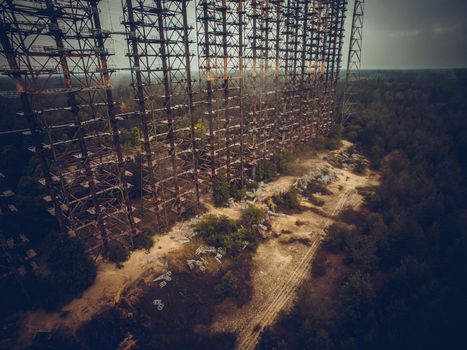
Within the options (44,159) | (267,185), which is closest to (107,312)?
(44,159)

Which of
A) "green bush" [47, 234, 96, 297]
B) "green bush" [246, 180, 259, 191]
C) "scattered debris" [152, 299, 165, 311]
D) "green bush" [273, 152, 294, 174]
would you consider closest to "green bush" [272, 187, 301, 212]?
"green bush" [246, 180, 259, 191]

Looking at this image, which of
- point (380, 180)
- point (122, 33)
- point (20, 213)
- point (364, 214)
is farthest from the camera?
point (380, 180)

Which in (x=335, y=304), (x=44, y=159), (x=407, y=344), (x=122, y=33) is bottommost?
(x=335, y=304)

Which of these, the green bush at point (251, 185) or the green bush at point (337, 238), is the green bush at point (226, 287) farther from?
the green bush at point (251, 185)

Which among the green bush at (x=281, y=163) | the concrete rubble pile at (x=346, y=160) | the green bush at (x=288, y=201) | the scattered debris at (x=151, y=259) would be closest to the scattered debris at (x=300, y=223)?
the green bush at (x=288, y=201)

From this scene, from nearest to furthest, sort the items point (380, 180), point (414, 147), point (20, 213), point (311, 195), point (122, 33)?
point (122, 33) < point (20, 213) < point (311, 195) < point (380, 180) < point (414, 147)

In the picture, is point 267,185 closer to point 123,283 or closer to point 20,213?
point 123,283

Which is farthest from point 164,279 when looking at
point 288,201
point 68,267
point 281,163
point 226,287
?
point 281,163
